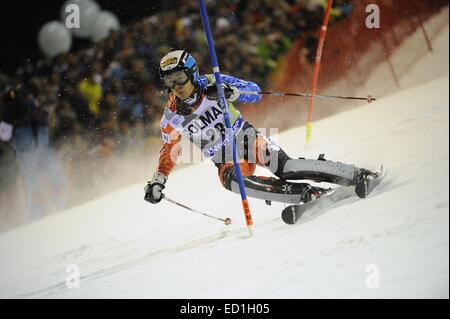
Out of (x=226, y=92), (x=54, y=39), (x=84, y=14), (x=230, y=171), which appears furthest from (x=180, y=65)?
(x=54, y=39)

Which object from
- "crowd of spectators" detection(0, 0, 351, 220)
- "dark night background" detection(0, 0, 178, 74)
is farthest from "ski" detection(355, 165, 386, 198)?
"dark night background" detection(0, 0, 178, 74)

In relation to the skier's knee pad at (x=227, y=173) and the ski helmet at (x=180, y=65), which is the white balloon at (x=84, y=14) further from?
the skier's knee pad at (x=227, y=173)

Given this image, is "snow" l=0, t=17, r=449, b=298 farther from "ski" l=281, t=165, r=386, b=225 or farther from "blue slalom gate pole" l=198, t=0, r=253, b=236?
"blue slalom gate pole" l=198, t=0, r=253, b=236

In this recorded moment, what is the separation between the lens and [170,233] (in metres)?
3.73

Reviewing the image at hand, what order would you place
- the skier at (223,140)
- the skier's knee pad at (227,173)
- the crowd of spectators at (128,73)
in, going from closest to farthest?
the skier at (223,140) < the skier's knee pad at (227,173) < the crowd of spectators at (128,73)

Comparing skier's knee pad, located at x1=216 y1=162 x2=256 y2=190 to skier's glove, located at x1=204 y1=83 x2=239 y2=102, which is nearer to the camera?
skier's glove, located at x1=204 y1=83 x2=239 y2=102

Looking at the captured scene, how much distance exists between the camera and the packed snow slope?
8.52 ft

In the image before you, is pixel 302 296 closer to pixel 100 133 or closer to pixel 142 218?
pixel 142 218

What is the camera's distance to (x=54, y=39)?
4316mm

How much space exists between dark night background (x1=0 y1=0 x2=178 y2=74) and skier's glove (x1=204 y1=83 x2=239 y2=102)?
133cm

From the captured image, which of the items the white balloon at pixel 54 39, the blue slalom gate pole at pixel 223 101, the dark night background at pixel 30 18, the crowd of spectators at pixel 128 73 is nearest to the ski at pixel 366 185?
the blue slalom gate pole at pixel 223 101

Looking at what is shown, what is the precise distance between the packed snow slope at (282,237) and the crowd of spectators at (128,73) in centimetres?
48

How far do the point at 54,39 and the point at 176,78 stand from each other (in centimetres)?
163

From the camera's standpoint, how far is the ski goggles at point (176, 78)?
3117 millimetres
